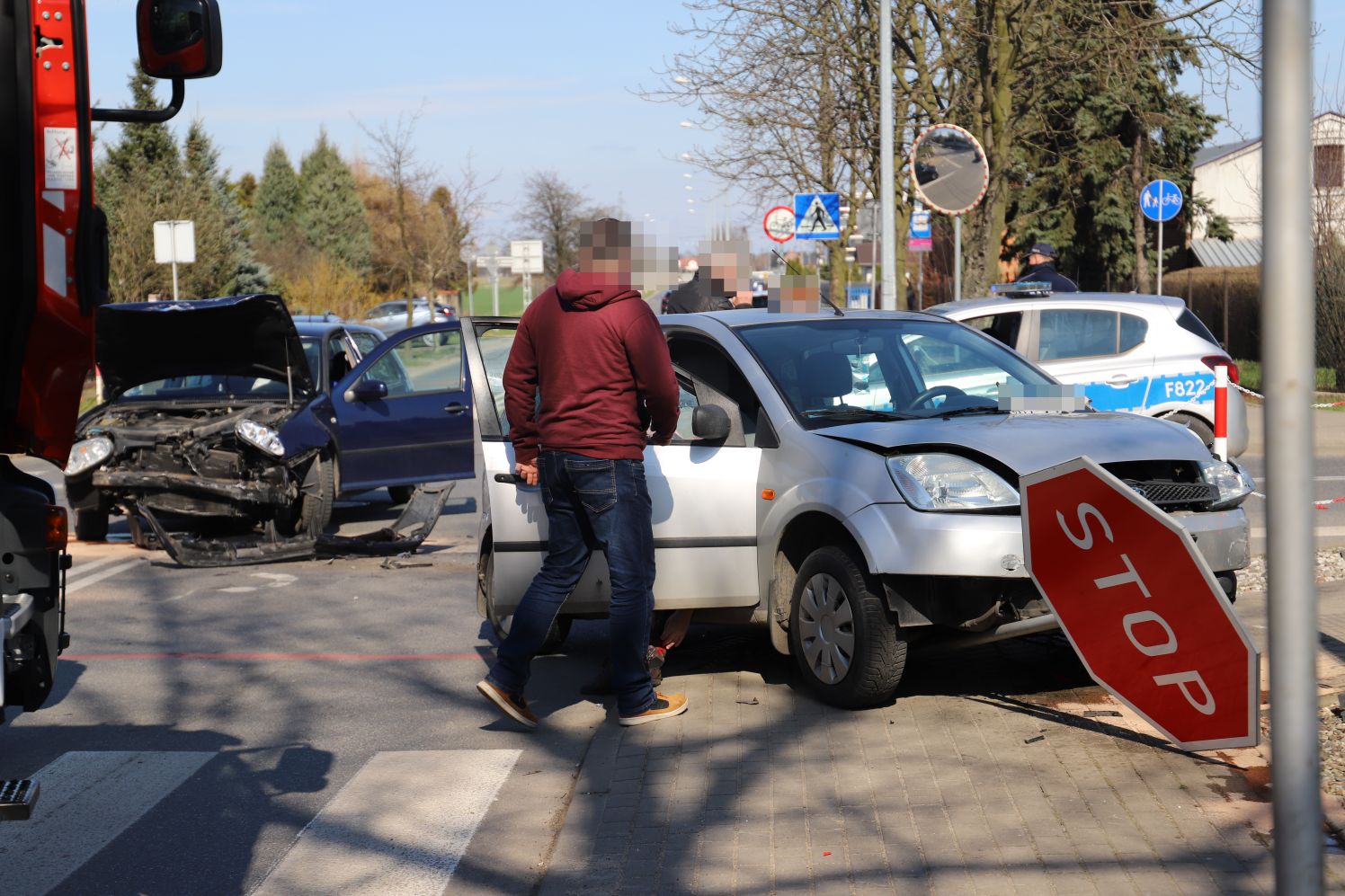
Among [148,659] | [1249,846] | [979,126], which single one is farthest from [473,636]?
[979,126]

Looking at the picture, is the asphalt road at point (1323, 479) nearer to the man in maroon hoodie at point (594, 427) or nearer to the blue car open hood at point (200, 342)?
the man in maroon hoodie at point (594, 427)

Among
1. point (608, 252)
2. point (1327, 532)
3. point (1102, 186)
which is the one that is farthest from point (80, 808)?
point (1102, 186)

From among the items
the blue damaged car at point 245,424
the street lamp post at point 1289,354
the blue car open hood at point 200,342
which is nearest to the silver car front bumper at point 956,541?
the street lamp post at point 1289,354

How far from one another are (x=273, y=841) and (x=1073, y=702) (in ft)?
10.6

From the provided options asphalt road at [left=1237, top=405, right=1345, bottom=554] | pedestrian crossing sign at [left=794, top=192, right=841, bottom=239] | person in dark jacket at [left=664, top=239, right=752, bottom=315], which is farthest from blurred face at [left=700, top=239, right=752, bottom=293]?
pedestrian crossing sign at [left=794, top=192, right=841, bottom=239]

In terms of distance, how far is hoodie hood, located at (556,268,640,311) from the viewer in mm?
6023

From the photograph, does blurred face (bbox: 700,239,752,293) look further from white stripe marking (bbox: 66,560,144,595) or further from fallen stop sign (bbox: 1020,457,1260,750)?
white stripe marking (bbox: 66,560,144,595)

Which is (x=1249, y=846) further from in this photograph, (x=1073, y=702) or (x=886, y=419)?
(x=886, y=419)

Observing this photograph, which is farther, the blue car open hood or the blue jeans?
the blue car open hood

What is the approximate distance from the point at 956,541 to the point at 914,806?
115 cm

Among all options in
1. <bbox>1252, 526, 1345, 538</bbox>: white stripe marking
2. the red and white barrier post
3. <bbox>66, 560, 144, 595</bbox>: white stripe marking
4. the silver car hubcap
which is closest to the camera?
the silver car hubcap

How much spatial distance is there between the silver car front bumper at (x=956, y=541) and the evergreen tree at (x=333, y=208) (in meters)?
74.8

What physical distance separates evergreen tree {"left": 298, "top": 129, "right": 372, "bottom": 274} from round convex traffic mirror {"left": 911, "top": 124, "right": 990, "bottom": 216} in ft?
215

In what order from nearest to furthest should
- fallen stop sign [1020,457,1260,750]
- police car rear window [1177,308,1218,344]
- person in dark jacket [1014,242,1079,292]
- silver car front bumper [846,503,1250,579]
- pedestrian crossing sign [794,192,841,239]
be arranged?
fallen stop sign [1020,457,1260,750]
silver car front bumper [846,503,1250,579]
police car rear window [1177,308,1218,344]
person in dark jacket [1014,242,1079,292]
pedestrian crossing sign [794,192,841,239]
